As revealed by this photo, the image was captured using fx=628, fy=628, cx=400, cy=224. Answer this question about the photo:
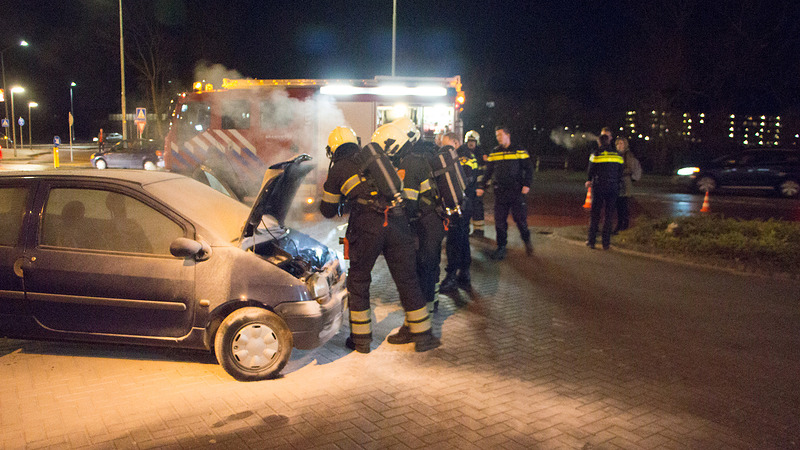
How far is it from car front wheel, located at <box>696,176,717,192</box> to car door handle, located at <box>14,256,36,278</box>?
20811 mm

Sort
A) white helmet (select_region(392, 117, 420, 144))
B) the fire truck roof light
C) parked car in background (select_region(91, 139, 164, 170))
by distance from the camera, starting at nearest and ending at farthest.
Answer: white helmet (select_region(392, 117, 420, 144))
the fire truck roof light
parked car in background (select_region(91, 139, 164, 170))

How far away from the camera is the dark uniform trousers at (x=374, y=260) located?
16.8 feet

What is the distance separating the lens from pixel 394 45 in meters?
25.5

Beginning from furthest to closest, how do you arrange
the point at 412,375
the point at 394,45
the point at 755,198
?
the point at 394,45 → the point at 755,198 → the point at 412,375

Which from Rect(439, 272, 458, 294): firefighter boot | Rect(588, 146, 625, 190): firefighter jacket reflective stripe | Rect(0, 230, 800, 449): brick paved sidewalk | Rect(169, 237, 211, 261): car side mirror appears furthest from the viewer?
Rect(588, 146, 625, 190): firefighter jacket reflective stripe

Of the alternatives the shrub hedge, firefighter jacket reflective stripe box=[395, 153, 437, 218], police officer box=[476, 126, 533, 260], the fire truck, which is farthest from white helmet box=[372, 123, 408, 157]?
the fire truck

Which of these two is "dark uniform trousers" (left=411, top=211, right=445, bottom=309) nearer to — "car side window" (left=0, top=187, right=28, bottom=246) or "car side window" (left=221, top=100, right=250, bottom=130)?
"car side window" (left=0, top=187, right=28, bottom=246)

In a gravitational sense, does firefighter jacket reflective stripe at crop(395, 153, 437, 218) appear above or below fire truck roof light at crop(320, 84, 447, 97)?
below

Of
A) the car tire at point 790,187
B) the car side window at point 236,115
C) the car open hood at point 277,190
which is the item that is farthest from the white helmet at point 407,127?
the car tire at point 790,187

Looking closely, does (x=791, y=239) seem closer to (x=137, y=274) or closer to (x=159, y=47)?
(x=137, y=274)

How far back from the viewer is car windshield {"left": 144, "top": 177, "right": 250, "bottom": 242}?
181 inches

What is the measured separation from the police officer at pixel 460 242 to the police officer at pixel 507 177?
1435 millimetres

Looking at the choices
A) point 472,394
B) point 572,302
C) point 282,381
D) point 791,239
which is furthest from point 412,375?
point 791,239

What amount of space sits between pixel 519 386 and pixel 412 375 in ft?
2.63
